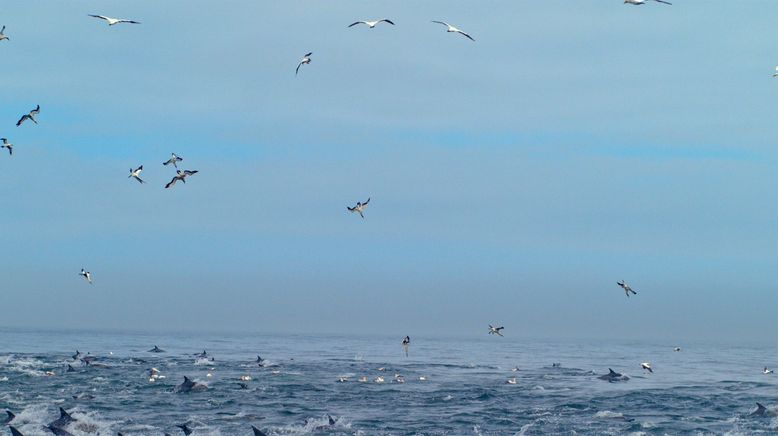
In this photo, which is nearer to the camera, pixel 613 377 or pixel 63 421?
pixel 63 421

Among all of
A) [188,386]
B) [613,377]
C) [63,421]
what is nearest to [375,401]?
[188,386]

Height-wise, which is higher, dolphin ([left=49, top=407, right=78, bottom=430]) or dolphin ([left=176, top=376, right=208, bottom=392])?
dolphin ([left=176, top=376, right=208, bottom=392])

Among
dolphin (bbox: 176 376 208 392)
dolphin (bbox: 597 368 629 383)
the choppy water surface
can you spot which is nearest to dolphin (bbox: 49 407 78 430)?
the choppy water surface

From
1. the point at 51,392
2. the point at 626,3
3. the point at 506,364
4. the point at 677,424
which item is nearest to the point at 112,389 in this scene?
the point at 51,392

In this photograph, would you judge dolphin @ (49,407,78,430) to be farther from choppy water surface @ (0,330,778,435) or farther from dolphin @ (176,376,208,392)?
dolphin @ (176,376,208,392)

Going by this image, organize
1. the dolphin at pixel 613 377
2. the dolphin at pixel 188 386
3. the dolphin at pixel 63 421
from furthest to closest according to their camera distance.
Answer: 1. the dolphin at pixel 613 377
2. the dolphin at pixel 188 386
3. the dolphin at pixel 63 421

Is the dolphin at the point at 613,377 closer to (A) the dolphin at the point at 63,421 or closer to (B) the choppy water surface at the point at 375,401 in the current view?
(B) the choppy water surface at the point at 375,401

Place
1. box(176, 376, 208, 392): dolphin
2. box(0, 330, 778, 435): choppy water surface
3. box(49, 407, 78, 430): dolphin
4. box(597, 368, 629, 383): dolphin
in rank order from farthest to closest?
1. box(597, 368, 629, 383): dolphin
2. box(176, 376, 208, 392): dolphin
3. box(0, 330, 778, 435): choppy water surface
4. box(49, 407, 78, 430): dolphin

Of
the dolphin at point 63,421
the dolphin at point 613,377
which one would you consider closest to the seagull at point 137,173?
the dolphin at point 63,421

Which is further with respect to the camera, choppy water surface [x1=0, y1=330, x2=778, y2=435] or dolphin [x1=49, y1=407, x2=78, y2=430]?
choppy water surface [x1=0, y1=330, x2=778, y2=435]

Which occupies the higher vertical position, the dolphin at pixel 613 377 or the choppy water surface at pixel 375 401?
the dolphin at pixel 613 377

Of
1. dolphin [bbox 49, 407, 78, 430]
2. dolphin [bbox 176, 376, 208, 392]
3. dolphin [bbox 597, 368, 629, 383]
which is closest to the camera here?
dolphin [bbox 49, 407, 78, 430]

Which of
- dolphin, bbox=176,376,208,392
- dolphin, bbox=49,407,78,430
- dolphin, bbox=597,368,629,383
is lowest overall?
dolphin, bbox=49,407,78,430

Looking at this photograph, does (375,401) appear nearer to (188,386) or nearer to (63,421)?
(188,386)
